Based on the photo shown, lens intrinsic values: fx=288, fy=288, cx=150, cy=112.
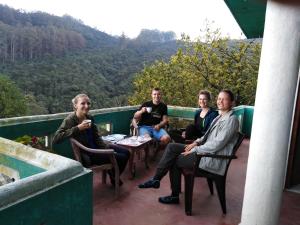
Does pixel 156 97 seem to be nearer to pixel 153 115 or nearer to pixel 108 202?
pixel 153 115

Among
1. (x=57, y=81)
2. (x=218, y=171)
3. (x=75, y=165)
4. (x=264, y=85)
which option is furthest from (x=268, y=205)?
(x=57, y=81)

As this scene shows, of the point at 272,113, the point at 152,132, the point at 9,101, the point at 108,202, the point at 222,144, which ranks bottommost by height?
the point at 9,101

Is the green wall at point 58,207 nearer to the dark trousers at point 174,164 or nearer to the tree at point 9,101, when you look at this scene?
the dark trousers at point 174,164

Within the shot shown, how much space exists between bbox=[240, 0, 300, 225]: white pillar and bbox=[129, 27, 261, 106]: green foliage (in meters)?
9.31

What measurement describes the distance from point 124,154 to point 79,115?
2.28ft

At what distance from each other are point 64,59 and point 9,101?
10899mm

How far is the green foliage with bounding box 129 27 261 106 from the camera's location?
37.2 feet

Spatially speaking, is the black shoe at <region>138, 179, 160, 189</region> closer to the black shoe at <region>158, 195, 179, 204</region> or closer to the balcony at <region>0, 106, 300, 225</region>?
the balcony at <region>0, 106, 300, 225</region>

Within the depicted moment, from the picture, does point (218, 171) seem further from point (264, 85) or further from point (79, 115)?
point (79, 115)

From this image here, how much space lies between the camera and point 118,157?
3320 millimetres

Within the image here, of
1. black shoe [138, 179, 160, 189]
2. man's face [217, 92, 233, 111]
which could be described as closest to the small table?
black shoe [138, 179, 160, 189]

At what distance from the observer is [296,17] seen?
2.02 metres

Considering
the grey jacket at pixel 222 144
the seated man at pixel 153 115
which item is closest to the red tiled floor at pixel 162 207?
the grey jacket at pixel 222 144

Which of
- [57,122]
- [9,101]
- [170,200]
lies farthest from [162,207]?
[9,101]
